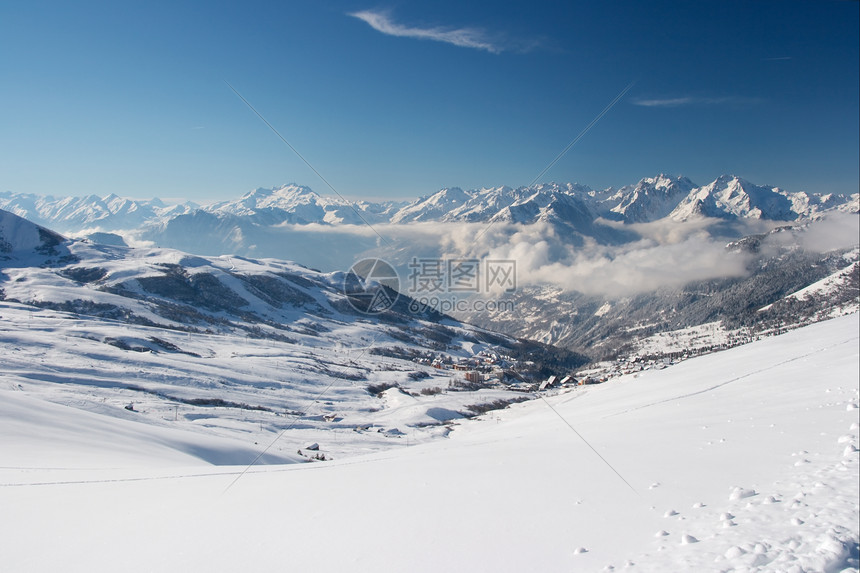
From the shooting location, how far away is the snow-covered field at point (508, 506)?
5977mm

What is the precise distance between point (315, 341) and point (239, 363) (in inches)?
2333

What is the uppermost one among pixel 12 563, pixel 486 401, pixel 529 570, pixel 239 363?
pixel 529 570

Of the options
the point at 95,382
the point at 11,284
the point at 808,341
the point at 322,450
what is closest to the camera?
the point at 808,341

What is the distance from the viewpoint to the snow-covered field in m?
5.98

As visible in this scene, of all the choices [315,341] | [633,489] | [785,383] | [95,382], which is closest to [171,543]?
[633,489]

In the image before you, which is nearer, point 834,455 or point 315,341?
point 834,455

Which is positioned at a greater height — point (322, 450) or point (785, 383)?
point (785, 383)

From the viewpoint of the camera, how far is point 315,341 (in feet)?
435

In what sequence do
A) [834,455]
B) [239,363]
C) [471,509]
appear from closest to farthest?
[471,509] < [834,455] < [239,363]

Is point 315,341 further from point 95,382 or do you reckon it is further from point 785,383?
point 785,383

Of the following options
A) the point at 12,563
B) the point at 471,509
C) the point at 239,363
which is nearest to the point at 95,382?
the point at 239,363

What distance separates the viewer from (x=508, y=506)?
7934 mm

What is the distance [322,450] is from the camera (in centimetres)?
3569

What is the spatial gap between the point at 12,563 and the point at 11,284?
170697 mm
